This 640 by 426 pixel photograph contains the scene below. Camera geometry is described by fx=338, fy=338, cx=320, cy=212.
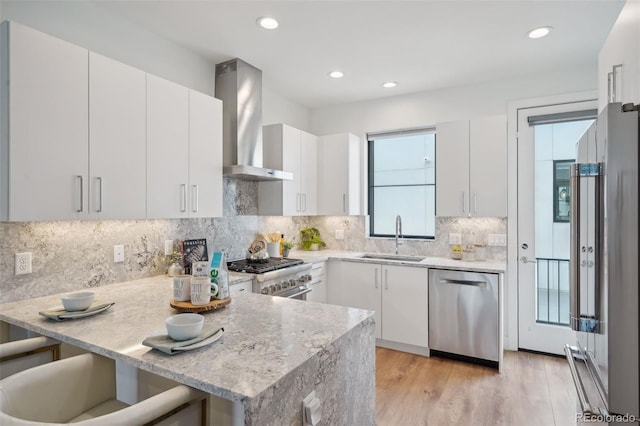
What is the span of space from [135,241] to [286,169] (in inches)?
63.6

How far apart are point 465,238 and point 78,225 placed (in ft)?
11.3

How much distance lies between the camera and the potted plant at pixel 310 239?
14.0 feet

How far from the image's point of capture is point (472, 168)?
134 inches

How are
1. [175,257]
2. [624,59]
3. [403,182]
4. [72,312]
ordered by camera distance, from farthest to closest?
[403,182] < [175,257] < [72,312] < [624,59]

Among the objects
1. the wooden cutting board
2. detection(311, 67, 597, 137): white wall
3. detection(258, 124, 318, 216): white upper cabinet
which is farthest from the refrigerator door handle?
detection(258, 124, 318, 216): white upper cabinet

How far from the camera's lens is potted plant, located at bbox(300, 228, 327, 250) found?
4266 mm

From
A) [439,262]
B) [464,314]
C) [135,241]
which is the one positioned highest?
[135,241]

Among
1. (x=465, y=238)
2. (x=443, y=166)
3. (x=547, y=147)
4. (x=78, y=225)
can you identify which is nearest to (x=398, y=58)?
(x=443, y=166)

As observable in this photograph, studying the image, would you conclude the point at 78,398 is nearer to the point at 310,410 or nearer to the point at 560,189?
the point at 310,410

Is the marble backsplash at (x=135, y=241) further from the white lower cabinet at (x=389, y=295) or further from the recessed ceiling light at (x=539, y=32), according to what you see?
the recessed ceiling light at (x=539, y=32)

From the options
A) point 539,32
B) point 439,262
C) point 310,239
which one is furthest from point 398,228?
point 539,32

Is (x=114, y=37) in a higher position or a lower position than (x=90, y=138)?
higher

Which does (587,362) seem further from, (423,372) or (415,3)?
(415,3)

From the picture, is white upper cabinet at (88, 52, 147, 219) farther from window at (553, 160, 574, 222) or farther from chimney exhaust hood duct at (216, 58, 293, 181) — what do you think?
window at (553, 160, 574, 222)
